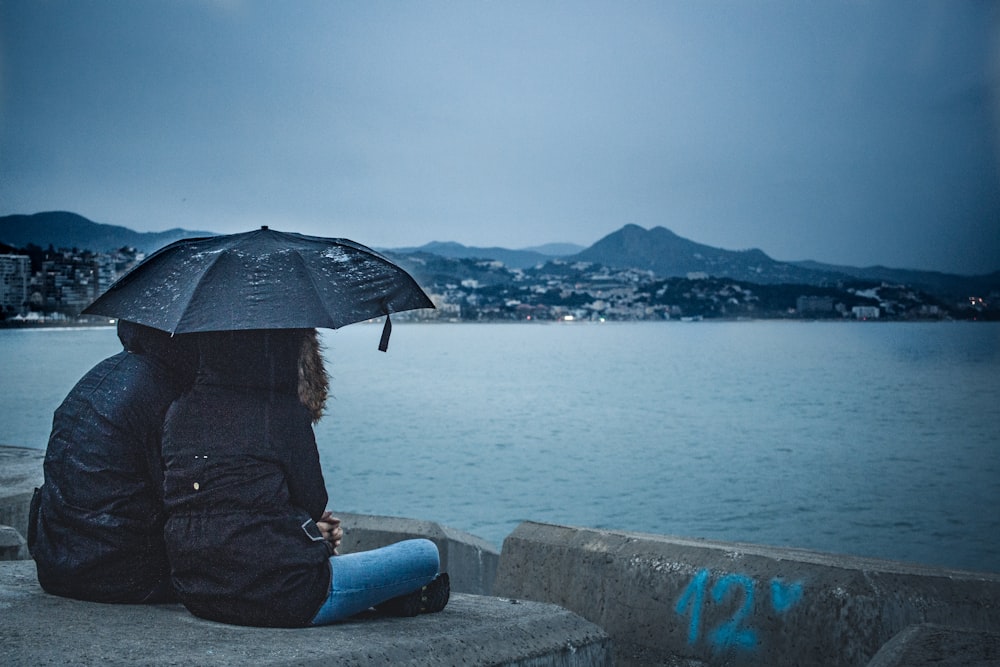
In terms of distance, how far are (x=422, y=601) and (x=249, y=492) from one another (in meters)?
1.03

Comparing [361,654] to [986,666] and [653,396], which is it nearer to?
[986,666]

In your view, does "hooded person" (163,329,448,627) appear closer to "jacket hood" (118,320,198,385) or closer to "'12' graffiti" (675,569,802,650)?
"jacket hood" (118,320,198,385)

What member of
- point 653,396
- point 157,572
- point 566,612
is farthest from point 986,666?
point 653,396

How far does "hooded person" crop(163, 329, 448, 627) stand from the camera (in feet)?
10.4

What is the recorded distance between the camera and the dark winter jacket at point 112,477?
3395 mm

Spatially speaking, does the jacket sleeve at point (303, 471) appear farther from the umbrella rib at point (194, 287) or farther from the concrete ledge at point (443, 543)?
the concrete ledge at point (443, 543)

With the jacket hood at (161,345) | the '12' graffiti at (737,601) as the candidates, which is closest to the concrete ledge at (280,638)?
the '12' graffiti at (737,601)

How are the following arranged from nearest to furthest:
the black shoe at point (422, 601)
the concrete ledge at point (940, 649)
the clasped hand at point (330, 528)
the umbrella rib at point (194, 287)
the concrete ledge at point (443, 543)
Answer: the concrete ledge at point (940, 649)
the umbrella rib at point (194, 287)
the black shoe at point (422, 601)
the clasped hand at point (330, 528)
the concrete ledge at point (443, 543)

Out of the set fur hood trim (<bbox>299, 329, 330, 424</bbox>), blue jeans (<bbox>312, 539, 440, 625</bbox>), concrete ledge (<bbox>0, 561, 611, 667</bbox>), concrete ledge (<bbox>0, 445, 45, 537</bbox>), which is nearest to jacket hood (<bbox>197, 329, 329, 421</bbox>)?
fur hood trim (<bbox>299, 329, 330, 424</bbox>)

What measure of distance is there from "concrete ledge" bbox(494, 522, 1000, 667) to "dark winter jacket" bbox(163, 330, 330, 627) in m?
Result: 1.93

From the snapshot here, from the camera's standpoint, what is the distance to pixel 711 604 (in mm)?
4500

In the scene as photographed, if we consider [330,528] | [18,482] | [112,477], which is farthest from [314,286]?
[18,482]

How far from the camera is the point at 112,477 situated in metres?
3.40

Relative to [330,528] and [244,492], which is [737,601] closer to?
[330,528]
